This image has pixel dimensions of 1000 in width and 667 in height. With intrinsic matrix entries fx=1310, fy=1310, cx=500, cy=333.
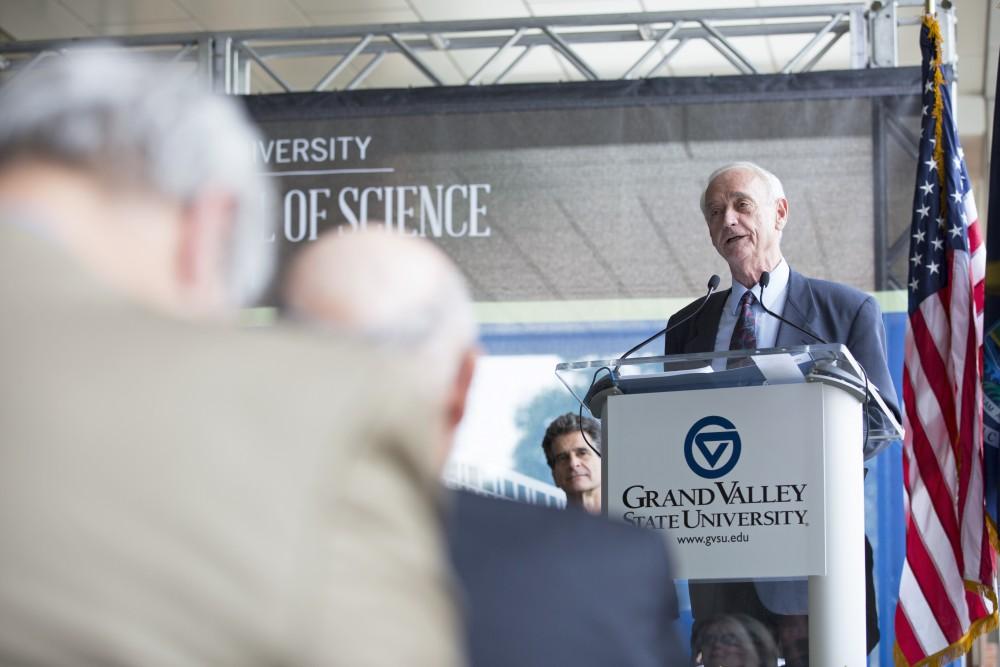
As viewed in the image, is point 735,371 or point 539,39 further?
point 539,39

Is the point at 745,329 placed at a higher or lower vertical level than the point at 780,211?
lower

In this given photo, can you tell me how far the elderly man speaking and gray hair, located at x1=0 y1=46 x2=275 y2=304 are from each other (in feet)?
10.2

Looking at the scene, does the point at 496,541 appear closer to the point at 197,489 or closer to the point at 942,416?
the point at 197,489

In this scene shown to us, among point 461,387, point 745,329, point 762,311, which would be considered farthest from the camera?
point 762,311

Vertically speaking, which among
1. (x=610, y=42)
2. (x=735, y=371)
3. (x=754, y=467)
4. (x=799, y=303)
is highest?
(x=610, y=42)

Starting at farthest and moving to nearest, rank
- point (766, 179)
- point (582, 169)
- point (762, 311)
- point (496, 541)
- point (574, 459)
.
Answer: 1. point (582, 169)
2. point (574, 459)
3. point (766, 179)
4. point (762, 311)
5. point (496, 541)

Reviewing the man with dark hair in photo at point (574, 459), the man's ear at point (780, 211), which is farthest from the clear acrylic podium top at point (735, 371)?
the man with dark hair in photo at point (574, 459)

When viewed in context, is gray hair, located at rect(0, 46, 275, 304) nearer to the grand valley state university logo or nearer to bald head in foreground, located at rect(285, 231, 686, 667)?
bald head in foreground, located at rect(285, 231, 686, 667)

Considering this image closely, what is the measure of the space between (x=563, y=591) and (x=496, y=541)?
0.11 meters

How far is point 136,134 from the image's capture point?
61 centimetres

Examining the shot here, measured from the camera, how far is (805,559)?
269 centimetres

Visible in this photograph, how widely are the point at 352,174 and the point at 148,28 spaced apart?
113 inches

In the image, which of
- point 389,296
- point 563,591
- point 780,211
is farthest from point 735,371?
point 389,296

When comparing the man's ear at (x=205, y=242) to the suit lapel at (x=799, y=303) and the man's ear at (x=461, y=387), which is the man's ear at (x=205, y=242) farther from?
the suit lapel at (x=799, y=303)
